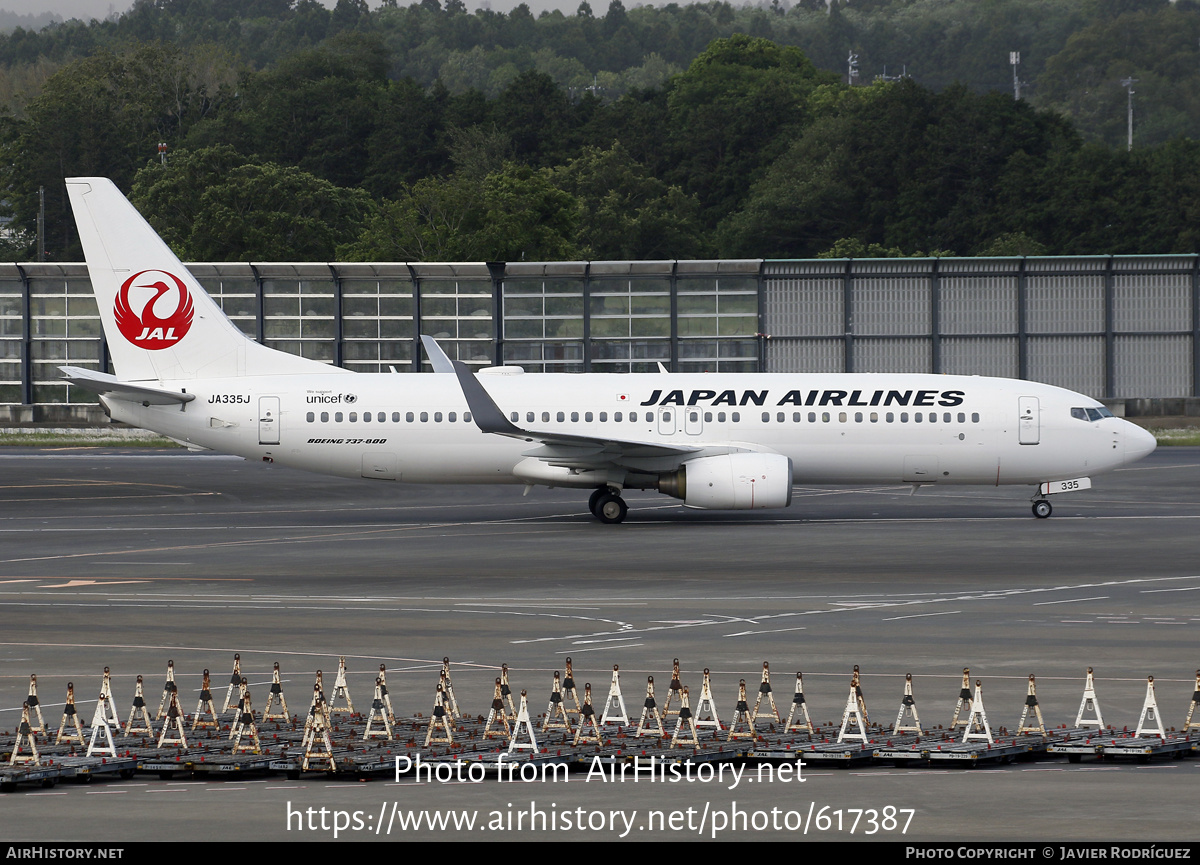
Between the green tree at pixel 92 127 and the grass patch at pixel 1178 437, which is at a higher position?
the green tree at pixel 92 127

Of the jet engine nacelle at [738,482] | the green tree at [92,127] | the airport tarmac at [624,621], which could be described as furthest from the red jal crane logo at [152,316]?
the green tree at [92,127]

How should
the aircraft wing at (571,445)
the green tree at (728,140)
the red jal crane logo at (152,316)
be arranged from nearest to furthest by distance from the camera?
1. the aircraft wing at (571,445)
2. the red jal crane logo at (152,316)
3. the green tree at (728,140)

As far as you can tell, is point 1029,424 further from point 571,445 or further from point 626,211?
point 626,211

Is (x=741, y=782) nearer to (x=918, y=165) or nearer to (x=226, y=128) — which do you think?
(x=918, y=165)

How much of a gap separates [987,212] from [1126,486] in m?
87.7

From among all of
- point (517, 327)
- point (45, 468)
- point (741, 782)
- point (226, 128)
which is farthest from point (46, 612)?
point (226, 128)

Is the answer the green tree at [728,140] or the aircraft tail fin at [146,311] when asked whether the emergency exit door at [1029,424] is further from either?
the green tree at [728,140]

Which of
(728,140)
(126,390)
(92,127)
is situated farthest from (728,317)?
(92,127)

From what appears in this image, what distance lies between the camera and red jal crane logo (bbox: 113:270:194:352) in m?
47.9

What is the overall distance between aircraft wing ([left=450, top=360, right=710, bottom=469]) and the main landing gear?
0.97 metres

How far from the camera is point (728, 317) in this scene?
81.5 meters

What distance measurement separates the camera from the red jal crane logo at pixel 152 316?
4791 centimetres

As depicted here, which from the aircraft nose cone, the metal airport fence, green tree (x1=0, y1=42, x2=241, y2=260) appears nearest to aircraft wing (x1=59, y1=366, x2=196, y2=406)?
the aircraft nose cone

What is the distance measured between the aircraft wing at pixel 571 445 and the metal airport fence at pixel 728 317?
3474 cm
